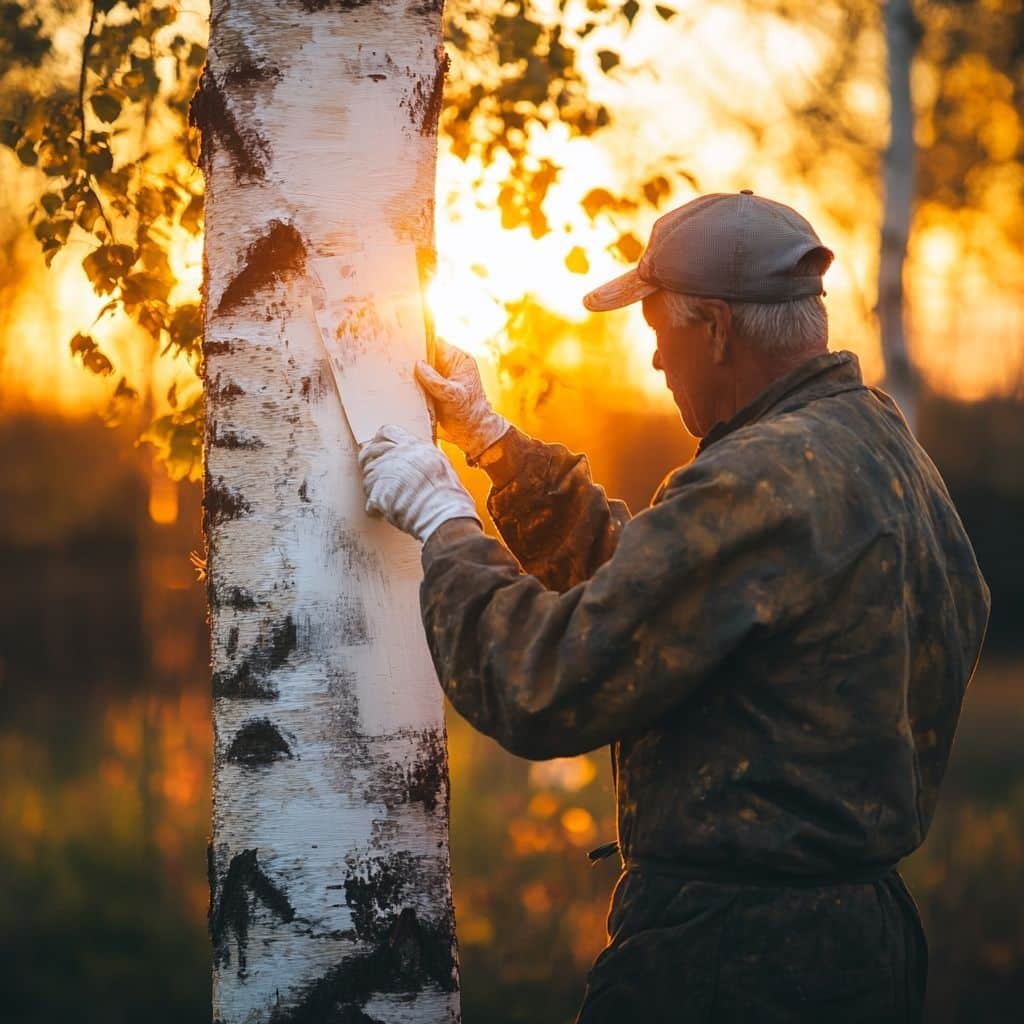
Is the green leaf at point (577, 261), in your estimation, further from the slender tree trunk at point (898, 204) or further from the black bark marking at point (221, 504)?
the slender tree trunk at point (898, 204)

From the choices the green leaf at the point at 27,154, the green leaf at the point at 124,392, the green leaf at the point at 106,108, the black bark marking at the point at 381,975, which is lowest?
the black bark marking at the point at 381,975

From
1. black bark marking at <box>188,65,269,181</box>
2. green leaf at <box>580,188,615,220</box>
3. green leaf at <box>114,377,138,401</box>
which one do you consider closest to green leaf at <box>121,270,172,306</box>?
green leaf at <box>114,377,138,401</box>

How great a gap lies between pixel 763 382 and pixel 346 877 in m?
1.06

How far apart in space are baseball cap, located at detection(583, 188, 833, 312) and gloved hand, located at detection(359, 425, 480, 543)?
513 millimetres

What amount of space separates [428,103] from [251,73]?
30cm

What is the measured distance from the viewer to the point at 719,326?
219cm

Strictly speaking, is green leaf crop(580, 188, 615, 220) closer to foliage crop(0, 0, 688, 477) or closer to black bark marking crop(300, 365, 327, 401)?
foliage crop(0, 0, 688, 477)

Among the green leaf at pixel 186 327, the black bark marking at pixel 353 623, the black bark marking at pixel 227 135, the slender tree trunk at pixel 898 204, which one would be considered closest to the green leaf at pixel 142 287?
the green leaf at pixel 186 327

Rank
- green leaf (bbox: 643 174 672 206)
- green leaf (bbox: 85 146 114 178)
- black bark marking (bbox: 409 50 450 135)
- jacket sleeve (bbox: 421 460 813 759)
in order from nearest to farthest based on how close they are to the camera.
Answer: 1. jacket sleeve (bbox: 421 460 813 759)
2. black bark marking (bbox: 409 50 450 135)
3. green leaf (bbox: 85 146 114 178)
4. green leaf (bbox: 643 174 672 206)

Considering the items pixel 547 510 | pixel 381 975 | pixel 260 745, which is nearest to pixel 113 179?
pixel 547 510

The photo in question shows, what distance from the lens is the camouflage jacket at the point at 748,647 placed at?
1.88 meters

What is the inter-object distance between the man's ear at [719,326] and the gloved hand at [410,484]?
49cm

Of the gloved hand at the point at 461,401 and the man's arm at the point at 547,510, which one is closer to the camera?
the gloved hand at the point at 461,401

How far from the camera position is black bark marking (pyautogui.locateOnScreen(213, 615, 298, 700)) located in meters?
2.10
